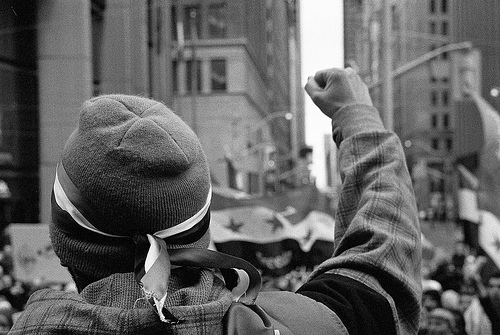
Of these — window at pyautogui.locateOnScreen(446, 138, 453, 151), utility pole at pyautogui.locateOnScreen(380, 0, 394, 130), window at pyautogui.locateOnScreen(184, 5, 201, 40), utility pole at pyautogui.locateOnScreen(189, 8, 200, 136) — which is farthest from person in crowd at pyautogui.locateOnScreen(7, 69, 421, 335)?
window at pyautogui.locateOnScreen(446, 138, 453, 151)

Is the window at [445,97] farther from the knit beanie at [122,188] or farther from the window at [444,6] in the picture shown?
the knit beanie at [122,188]

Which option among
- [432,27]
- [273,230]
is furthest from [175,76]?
[432,27]

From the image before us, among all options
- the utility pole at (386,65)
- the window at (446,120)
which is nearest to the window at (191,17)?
the utility pole at (386,65)

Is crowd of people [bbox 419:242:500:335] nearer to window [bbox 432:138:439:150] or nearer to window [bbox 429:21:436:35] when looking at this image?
window [bbox 429:21:436:35]

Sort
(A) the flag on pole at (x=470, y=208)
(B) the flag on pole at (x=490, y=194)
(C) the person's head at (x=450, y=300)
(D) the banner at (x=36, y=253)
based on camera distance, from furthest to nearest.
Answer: (A) the flag on pole at (x=470, y=208) < (C) the person's head at (x=450, y=300) < (B) the flag on pole at (x=490, y=194) < (D) the banner at (x=36, y=253)

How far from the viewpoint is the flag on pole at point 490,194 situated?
9539 mm

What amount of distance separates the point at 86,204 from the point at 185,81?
24136 mm

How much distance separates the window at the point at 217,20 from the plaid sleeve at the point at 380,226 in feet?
64.8

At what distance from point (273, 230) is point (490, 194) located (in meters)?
2.74

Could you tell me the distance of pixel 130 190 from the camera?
1.46m

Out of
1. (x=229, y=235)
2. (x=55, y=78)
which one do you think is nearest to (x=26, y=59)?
(x=55, y=78)

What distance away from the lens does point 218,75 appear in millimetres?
32250

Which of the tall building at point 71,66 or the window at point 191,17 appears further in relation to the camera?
the window at point 191,17

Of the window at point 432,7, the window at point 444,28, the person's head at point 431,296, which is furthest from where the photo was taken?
the window at point 432,7
